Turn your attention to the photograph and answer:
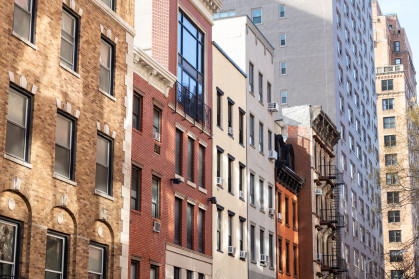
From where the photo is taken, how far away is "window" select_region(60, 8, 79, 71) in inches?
1016

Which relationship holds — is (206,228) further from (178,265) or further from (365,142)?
(365,142)

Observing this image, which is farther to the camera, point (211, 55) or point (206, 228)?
point (211, 55)

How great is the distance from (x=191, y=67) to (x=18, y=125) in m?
18.2

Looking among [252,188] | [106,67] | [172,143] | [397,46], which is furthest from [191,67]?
[397,46]

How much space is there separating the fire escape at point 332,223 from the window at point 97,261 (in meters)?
35.4

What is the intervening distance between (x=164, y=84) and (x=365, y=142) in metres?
63.8

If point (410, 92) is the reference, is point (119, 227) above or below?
below

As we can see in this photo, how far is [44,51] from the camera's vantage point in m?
24.2

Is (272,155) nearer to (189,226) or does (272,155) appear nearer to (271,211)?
(271,211)

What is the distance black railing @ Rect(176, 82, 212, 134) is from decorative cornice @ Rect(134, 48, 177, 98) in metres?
1.86

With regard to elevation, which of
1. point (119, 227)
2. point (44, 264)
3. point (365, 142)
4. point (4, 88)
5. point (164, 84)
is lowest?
point (44, 264)

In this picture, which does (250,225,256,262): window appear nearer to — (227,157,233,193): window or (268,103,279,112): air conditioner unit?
(227,157,233,193): window

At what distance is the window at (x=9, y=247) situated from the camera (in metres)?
21.5

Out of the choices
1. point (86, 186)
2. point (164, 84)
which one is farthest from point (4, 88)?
point (164, 84)
